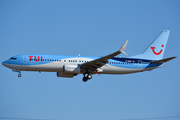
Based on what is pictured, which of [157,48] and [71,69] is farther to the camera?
[157,48]

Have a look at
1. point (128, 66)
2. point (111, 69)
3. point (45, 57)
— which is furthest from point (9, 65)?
point (128, 66)

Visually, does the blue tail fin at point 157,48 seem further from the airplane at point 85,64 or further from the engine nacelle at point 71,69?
the engine nacelle at point 71,69

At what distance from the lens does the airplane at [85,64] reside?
157 feet

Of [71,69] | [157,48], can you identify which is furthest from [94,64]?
[157,48]

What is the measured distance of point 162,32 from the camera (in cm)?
5697

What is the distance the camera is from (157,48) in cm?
5569

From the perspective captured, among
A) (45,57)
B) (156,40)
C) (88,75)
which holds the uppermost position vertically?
(156,40)

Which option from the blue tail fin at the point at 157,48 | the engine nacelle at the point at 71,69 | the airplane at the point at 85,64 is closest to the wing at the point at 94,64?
the airplane at the point at 85,64

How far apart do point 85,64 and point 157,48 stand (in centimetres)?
1589

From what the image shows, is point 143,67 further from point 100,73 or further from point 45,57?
point 45,57

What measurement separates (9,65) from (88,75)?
13446mm

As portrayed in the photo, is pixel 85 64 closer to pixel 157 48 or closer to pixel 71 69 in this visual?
pixel 71 69

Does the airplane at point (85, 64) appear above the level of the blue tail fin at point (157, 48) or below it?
below

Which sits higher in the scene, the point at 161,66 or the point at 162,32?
the point at 162,32
